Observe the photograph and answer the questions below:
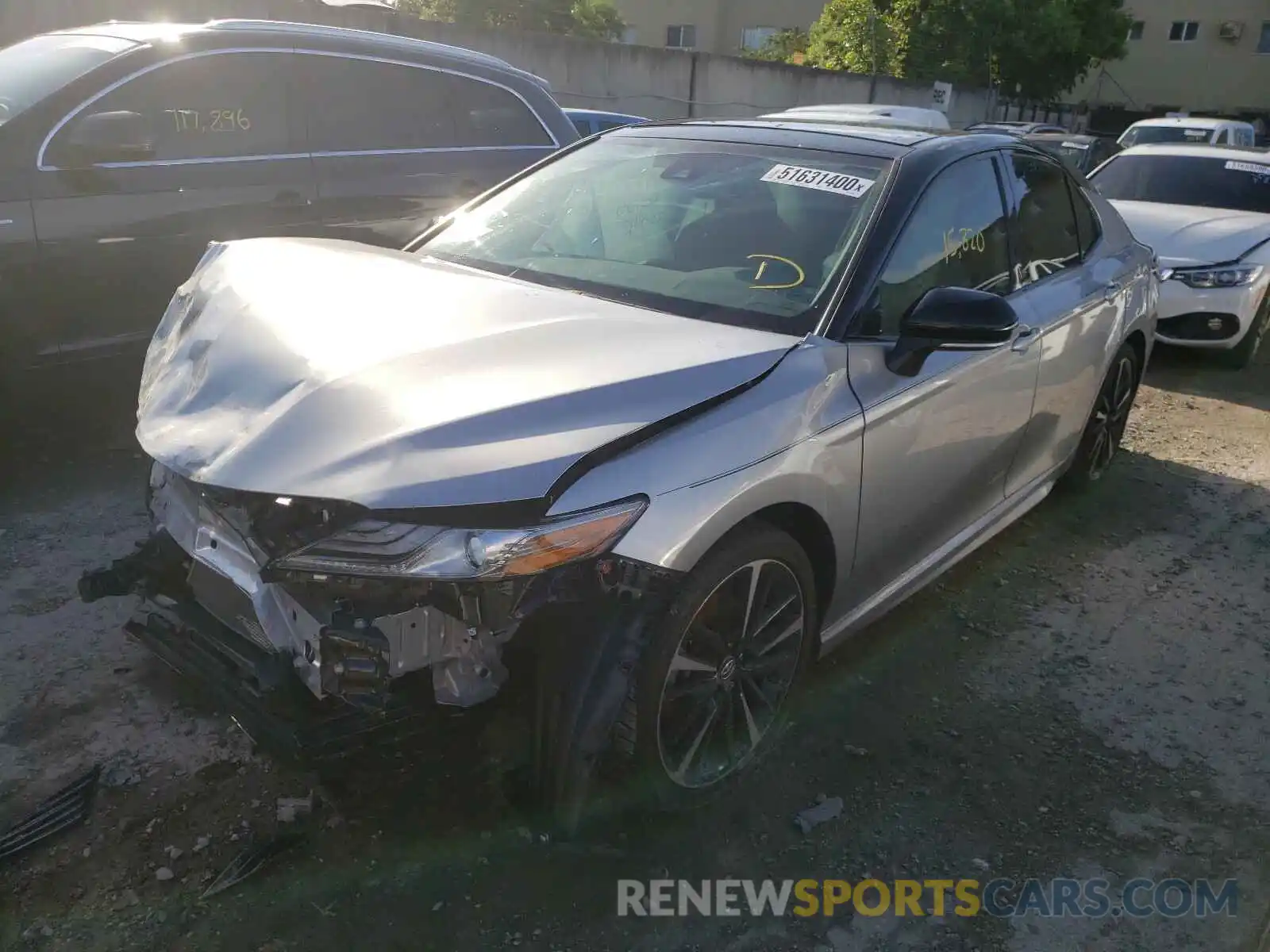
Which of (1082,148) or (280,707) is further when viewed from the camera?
(1082,148)

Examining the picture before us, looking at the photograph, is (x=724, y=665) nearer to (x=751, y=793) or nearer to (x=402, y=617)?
(x=751, y=793)

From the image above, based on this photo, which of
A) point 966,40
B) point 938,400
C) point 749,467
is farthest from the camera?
point 966,40

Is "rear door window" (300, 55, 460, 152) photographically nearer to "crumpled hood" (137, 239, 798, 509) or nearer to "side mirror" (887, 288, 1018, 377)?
"crumpled hood" (137, 239, 798, 509)

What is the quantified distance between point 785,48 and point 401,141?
31472mm

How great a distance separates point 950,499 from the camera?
335 centimetres

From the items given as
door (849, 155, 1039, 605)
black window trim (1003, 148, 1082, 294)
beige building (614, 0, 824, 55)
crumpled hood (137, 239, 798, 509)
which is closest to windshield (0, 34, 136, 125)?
crumpled hood (137, 239, 798, 509)

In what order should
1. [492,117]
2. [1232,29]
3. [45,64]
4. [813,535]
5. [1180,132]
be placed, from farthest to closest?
[1232,29] → [1180,132] → [492,117] → [45,64] → [813,535]

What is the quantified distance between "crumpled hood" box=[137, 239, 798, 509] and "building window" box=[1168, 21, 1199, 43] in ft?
136

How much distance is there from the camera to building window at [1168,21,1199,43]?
35.6 metres

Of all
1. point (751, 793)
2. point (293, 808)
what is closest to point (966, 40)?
point (751, 793)

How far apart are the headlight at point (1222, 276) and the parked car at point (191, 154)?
5.20m

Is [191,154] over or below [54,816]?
over

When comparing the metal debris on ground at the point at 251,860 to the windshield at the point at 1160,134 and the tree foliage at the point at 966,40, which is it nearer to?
the windshield at the point at 1160,134

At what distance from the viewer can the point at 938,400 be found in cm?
305
